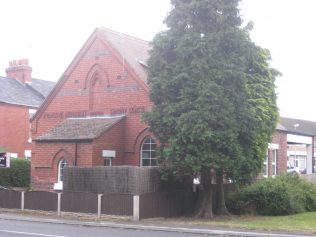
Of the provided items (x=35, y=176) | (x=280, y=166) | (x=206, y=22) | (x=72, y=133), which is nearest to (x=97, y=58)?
(x=72, y=133)

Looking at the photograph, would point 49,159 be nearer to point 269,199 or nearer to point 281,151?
point 269,199

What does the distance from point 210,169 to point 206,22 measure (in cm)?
612

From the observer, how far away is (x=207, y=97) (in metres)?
21.7

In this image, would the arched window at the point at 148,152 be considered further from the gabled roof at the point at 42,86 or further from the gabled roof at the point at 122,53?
A: the gabled roof at the point at 42,86

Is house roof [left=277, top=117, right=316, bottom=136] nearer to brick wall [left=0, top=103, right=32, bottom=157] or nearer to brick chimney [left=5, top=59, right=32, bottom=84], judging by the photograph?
brick wall [left=0, top=103, right=32, bottom=157]

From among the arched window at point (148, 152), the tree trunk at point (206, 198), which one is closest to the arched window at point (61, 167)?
the arched window at point (148, 152)

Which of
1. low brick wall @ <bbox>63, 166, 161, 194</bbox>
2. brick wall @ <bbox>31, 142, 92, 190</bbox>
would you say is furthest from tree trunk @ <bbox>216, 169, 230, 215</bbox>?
brick wall @ <bbox>31, 142, 92, 190</bbox>

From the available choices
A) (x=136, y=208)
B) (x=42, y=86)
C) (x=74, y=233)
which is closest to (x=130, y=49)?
(x=136, y=208)

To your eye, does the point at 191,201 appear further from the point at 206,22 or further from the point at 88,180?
the point at 206,22

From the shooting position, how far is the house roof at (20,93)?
4350 centimetres

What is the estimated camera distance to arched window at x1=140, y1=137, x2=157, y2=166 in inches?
1105

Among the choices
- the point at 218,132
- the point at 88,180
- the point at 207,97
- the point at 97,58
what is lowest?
the point at 88,180

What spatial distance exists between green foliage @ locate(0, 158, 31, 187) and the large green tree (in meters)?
14.9

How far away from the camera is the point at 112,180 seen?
77.4 feet
